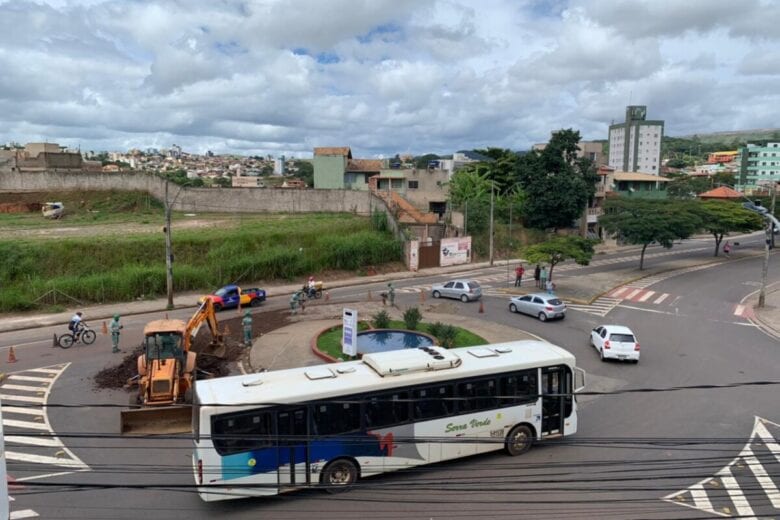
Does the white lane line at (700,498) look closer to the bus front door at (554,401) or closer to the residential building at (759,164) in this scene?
the bus front door at (554,401)

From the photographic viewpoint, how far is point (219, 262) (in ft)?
132

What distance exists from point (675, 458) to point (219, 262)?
32.4 meters

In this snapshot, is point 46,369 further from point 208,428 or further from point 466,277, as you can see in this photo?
point 466,277

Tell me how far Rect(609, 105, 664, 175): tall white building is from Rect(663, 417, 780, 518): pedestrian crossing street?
15624 centimetres

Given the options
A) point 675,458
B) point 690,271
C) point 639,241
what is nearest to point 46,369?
point 675,458

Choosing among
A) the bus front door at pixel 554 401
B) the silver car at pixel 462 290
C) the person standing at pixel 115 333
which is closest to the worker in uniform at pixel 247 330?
the person standing at pixel 115 333

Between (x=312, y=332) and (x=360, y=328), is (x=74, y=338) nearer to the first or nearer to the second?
(x=312, y=332)

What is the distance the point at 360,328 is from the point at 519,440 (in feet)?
45.4

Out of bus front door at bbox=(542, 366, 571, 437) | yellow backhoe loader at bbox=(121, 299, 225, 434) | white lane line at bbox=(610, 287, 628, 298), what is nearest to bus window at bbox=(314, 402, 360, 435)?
yellow backhoe loader at bbox=(121, 299, 225, 434)

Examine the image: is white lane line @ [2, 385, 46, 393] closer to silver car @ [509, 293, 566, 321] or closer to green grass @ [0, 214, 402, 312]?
green grass @ [0, 214, 402, 312]

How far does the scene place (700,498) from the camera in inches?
508

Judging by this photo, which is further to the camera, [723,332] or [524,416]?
[723,332]

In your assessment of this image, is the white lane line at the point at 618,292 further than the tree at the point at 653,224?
No

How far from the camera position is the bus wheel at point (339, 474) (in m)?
12.8
